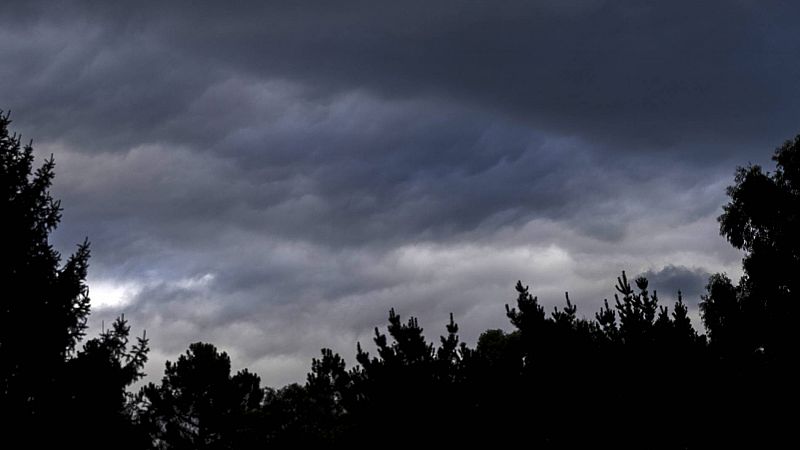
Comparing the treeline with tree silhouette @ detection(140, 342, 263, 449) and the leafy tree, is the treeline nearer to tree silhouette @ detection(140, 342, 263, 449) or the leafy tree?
the leafy tree

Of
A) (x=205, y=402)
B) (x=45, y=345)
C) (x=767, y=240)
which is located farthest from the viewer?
(x=205, y=402)

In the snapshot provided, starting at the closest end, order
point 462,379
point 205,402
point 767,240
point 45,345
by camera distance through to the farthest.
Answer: point 45,345 < point 462,379 < point 767,240 < point 205,402

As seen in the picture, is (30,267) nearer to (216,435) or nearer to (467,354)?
(467,354)

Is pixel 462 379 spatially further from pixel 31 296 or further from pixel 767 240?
pixel 767 240

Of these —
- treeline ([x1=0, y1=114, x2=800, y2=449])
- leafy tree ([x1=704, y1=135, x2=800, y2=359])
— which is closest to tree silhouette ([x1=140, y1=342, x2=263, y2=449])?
treeline ([x1=0, y1=114, x2=800, y2=449])

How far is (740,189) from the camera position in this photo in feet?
141

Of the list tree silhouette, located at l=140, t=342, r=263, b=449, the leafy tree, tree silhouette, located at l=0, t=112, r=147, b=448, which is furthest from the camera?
tree silhouette, located at l=140, t=342, r=263, b=449

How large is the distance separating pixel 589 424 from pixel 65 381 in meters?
16.8

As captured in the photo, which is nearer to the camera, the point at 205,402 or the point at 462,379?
the point at 462,379

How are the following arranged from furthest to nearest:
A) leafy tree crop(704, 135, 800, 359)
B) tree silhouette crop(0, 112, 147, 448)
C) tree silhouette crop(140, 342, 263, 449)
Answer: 1. tree silhouette crop(140, 342, 263, 449)
2. leafy tree crop(704, 135, 800, 359)
3. tree silhouette crop(0, 112, 147, 448)

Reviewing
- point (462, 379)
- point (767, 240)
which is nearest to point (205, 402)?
point (462, 379)

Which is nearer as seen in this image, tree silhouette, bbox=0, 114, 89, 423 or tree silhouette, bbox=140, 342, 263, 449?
tree silhouette, bbox=0, 114, 89, 423

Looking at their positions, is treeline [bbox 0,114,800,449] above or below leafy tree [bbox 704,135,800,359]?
below

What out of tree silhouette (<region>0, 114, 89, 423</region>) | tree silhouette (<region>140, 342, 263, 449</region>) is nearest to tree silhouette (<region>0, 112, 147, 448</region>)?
tree silhouette (<region>0, 114, 89, 423</region>)
